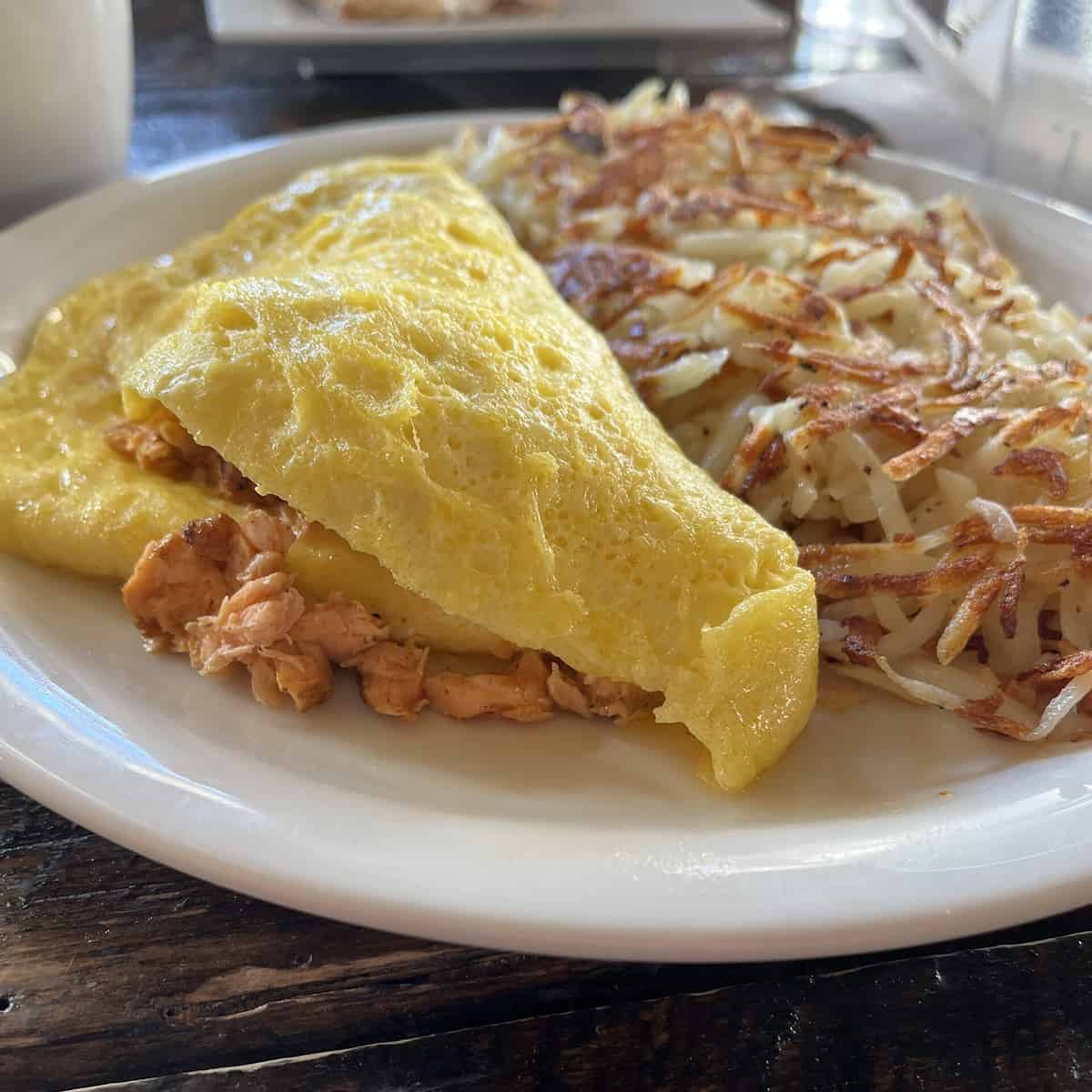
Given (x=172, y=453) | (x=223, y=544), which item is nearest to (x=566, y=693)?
(x=223, y=544)

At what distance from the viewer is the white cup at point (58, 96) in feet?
7.72

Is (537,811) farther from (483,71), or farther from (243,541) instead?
(483,71)

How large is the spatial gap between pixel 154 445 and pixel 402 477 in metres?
0.51

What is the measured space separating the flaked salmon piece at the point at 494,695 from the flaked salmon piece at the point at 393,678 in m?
0.03

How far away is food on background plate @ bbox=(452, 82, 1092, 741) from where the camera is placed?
1.52 m

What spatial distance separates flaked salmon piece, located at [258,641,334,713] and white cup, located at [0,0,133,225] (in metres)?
1.73

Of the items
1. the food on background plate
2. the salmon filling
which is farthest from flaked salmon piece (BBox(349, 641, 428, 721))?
the food on background plate

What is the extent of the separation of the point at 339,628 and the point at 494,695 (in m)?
0.23

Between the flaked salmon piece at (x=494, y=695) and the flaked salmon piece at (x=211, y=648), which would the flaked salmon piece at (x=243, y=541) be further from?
the flaked salmon piece at (x=494, y=695)

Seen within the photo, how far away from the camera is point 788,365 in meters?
1.83

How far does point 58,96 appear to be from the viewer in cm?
245

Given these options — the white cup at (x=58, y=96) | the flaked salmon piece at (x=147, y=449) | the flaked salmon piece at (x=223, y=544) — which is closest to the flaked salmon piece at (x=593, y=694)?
the flaked salmon piece at (x=223, y=544)

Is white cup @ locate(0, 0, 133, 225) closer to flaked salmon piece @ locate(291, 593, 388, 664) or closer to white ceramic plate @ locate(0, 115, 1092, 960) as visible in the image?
white ceramic plate @ locate(0, 115, 1092, 960)

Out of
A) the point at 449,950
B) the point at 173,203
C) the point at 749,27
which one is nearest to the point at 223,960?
the point at 449,950
